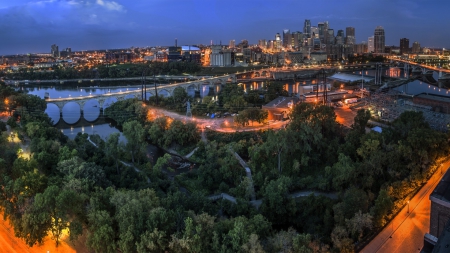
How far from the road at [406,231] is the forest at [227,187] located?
0.12m

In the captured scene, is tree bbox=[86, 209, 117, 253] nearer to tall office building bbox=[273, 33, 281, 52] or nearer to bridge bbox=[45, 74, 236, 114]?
bridge bbox=[45, 74, 236, 114]

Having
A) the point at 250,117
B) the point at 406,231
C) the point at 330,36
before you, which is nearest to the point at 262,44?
the point at 330,36

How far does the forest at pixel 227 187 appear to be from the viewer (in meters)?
3.53

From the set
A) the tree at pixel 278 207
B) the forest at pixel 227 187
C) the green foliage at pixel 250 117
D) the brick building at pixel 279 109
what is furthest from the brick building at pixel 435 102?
the tree at pixel 278 207

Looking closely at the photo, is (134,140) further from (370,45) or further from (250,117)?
(370,45)

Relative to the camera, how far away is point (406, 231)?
12.7ft

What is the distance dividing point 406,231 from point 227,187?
9.28ft

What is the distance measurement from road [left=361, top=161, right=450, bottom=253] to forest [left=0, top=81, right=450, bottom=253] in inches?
4.8

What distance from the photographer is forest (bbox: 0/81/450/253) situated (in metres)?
3.53

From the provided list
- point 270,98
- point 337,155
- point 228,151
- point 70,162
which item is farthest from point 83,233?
point 270,98

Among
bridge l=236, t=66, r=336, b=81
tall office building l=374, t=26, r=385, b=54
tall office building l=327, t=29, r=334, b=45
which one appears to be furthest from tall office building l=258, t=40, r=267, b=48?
bridge l=236, t=66, r=336, b=81

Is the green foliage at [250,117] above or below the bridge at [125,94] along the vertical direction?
below

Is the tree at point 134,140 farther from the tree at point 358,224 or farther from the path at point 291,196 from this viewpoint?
the tree at point 358,224

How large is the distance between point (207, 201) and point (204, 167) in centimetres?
179
